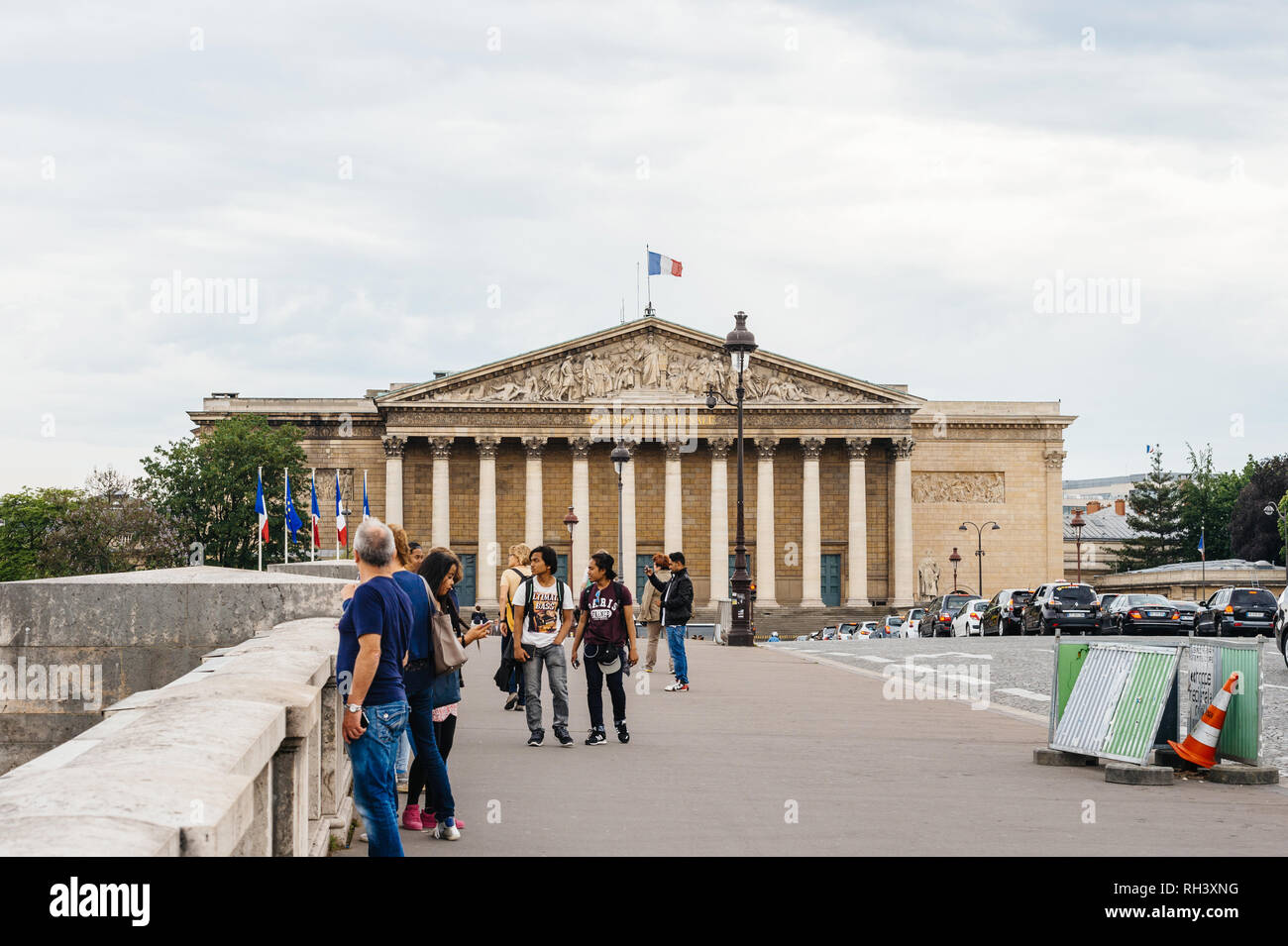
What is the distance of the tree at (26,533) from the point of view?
3051 inches

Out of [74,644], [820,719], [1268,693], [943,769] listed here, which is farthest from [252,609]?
[1268,693]

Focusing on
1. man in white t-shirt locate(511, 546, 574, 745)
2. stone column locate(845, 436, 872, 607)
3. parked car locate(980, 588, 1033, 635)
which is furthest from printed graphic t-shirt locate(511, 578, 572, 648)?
stone column locate(845, 436, 872, 607)

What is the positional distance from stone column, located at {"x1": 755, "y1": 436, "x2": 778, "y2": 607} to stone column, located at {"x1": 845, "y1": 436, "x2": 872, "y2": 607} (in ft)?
14.2

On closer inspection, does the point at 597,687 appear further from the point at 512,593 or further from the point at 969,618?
the point at 969,618

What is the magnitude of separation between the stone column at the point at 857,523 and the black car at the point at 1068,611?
3842cm

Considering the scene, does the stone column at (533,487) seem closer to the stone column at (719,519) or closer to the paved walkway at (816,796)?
the stone column at (719,519)

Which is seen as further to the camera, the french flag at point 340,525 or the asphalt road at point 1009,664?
the french flag at point 340,525

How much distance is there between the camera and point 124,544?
78.2 metres

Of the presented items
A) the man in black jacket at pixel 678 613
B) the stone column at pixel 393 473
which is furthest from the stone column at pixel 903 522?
the man in black jacket at pixel 678 613

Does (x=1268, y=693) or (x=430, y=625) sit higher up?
(x=430, y=625)

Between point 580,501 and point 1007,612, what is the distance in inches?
1495

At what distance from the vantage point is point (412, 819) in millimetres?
10750

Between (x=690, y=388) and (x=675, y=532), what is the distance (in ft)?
26.2
